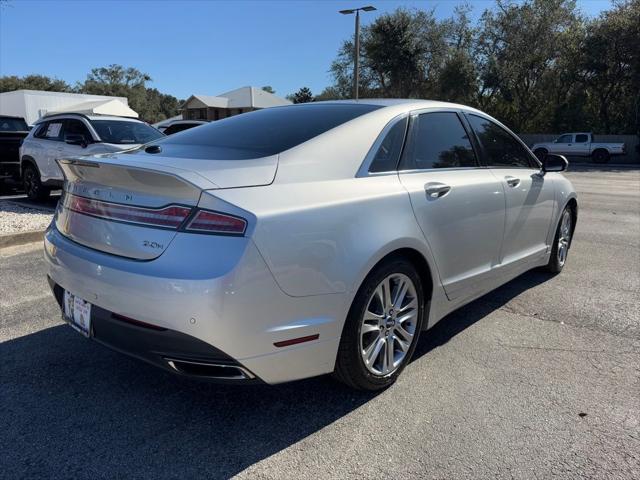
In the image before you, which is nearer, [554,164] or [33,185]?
[554,164]

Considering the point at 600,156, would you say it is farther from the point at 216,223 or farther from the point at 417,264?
the point at 216,223

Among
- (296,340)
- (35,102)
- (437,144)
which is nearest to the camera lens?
(296,340)

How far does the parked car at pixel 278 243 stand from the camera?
7.59 ft

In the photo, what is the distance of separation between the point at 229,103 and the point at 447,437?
2108 inches

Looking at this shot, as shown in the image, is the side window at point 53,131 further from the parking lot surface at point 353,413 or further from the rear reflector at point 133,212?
the rear reflector at point 133,212

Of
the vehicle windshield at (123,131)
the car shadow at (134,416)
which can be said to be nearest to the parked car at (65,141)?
the vehicle windshield at (123,131)

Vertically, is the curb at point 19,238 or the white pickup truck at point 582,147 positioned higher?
the white pickup truck at point 582,147

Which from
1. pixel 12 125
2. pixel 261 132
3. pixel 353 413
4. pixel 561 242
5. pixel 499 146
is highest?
pixel 12 125

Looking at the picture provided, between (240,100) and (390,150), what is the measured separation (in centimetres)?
5212

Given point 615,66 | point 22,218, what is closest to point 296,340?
point 22,218

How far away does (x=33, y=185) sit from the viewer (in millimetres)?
10125

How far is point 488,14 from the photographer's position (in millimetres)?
34906

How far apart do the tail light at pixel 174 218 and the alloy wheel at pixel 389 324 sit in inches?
36.2

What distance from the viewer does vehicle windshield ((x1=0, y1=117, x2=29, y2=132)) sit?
12914 millimetres
